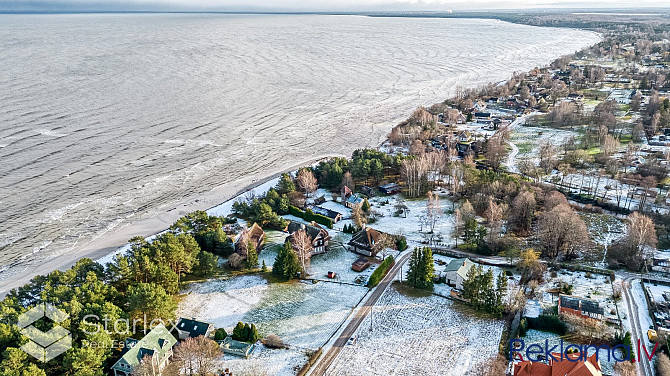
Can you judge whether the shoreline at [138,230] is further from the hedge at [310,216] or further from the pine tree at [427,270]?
the pine tree at [427,270]

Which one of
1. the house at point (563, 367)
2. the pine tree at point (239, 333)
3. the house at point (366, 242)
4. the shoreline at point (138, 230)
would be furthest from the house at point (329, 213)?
Answer: the house at point (563, 367)

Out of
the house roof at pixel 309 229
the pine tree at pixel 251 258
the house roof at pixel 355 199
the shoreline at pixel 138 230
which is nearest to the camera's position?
the pine tree at pixel 251 258

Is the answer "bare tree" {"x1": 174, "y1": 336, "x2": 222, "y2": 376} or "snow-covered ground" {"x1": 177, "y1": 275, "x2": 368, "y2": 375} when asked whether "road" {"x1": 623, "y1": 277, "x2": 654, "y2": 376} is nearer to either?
"snow-covered ground" {"x1": 177, "y1": 275, "x2": 368, "y2": 375}

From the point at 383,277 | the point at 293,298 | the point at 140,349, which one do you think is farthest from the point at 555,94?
the point at 140,349

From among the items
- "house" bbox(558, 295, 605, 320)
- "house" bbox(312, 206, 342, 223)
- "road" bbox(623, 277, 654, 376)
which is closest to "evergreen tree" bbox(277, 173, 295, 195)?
"house" bbox(312, 206, 342, 223)

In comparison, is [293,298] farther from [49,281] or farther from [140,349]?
[49,281]
